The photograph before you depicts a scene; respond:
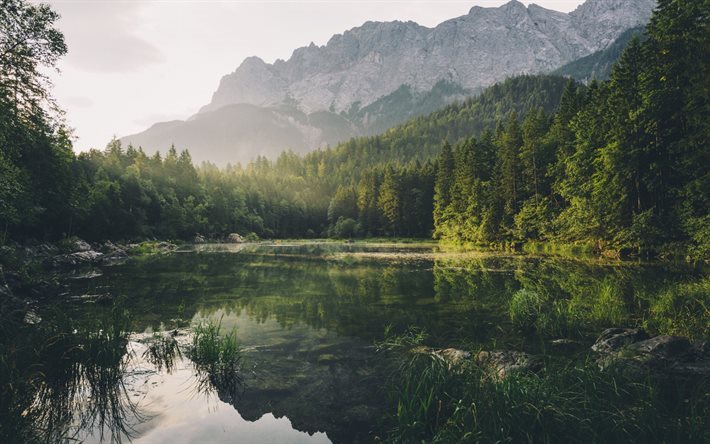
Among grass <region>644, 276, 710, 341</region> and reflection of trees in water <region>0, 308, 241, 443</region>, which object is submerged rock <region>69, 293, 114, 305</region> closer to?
reflection of trees in water <region>0, 308, 241, 443</region>

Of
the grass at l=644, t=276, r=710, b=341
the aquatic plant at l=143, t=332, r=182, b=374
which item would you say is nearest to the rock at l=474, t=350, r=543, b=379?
the grass at l=644, t=276, r=710, b=341

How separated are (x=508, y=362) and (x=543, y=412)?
338 centimetres

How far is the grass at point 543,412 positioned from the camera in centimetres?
513

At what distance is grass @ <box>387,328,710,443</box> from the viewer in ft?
16.8

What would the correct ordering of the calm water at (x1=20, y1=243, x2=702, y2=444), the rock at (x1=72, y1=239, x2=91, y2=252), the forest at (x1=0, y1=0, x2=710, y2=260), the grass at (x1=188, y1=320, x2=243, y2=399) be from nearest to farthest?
the calm water at (x1=20, y1=243, x2=702, y2=444) → the grass at (x1=188, y1=320, x2=243, y2=399) → the forest at (x1=0, y1=0, x2=710, y2=260) → the rock at (x1=72, y1=239, x2=91, y2=252)

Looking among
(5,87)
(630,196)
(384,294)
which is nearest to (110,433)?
(384,294)

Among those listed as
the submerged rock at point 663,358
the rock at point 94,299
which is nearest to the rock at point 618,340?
the submerged rock at point 663,358

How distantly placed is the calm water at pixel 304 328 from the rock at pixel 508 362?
0.96m

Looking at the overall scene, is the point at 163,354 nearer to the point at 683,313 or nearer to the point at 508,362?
the point at 508,362

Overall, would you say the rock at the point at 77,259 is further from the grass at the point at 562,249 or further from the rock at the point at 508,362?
the grass at the point at 562,249

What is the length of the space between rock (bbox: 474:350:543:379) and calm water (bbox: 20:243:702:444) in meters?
0.96

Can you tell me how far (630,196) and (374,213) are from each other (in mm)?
86051

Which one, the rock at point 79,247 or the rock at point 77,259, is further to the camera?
the rock at point 79,247

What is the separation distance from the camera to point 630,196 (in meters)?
32.1
